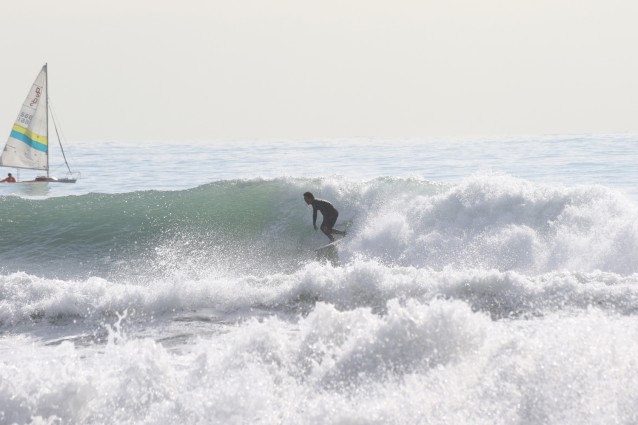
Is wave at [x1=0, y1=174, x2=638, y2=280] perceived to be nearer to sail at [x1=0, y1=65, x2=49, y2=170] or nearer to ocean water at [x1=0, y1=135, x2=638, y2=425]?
ocean water at [x1=0, y1=135, x2=638, y2=425]

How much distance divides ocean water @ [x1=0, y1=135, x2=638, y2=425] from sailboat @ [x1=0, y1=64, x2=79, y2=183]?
11.4 metres

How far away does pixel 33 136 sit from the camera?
35.3 metres

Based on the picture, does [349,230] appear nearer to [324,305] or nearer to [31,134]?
[324,305]

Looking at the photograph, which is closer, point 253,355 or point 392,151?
point 253,355

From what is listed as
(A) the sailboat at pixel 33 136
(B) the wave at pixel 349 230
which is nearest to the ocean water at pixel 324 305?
(B) the wave at pixel 349 230

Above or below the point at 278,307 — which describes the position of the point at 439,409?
above

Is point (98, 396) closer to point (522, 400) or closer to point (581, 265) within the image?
point (522, 400)

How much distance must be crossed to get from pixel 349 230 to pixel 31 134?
21.3 m

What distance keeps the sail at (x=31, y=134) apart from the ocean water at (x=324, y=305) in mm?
11457

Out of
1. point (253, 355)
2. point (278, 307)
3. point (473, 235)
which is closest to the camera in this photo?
point (253, 355)

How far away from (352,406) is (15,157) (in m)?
31.4

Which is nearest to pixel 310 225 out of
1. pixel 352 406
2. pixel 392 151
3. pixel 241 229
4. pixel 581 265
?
pixel 241 229

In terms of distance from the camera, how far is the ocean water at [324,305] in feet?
23.7

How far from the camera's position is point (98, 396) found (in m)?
7.72
